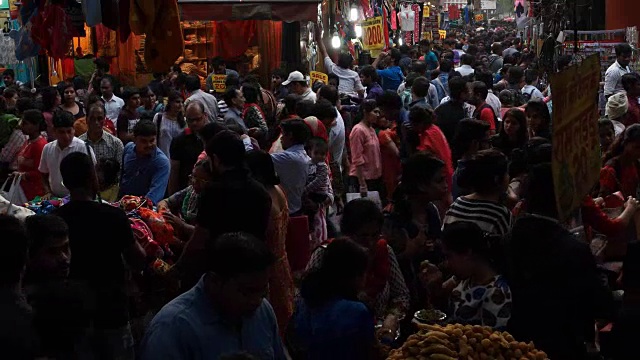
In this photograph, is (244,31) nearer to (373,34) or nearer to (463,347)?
(373,34)

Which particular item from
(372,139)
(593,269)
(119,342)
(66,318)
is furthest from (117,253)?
(372,139)

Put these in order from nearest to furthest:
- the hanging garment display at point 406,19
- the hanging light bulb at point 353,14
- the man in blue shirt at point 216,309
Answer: the man in blue shirt at point 216,309
the hanging light bulb at point 353,14
the hanging garment display at point 406,19

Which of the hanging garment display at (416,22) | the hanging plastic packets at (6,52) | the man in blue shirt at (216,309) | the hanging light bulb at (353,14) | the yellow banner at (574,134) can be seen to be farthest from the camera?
the hanging garment display at (416,22)

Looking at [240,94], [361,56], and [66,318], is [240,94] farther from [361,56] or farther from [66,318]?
[361,56]

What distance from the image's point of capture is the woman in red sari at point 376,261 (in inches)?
211

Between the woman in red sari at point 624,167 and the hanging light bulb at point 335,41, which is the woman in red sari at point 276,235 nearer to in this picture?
the woman in red sari at point 624,167

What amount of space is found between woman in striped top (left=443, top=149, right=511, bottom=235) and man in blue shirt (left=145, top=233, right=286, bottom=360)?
7.53 ft

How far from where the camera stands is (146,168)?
328 inches

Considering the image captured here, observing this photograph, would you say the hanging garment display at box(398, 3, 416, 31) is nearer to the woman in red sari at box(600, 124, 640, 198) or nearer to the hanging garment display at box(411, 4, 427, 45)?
the hanging garment display at box(411, 4, 427, 45)

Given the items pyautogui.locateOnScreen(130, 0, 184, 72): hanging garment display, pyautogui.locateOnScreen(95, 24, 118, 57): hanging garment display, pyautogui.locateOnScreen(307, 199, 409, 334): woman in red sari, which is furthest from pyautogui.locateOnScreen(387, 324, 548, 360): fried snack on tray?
pyautogui.locateOnScreen(95, 24, 118, 57): hanging garment display

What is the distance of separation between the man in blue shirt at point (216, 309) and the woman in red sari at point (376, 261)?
176 centimetres

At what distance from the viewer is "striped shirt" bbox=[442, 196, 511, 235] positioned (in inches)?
224

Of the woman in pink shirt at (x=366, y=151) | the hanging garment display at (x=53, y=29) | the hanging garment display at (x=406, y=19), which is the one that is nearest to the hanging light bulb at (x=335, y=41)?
the woman in pink shirt at (x=366, y=151)

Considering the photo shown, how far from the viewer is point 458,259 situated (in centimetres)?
480
